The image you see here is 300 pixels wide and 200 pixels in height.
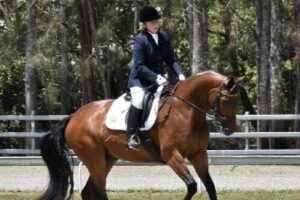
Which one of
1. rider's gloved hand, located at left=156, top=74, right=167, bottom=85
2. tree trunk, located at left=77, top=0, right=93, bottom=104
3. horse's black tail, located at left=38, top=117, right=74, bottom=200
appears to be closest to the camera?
rider's gloved hand, located at left=156, top=74, right=167, bottom=85

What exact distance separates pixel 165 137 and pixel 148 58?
1095mm

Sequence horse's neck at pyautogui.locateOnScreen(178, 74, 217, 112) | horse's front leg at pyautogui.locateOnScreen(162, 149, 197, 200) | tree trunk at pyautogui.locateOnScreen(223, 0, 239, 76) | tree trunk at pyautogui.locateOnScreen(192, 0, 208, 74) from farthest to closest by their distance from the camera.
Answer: tree trunk at pyautogui.locateOnScreen(223, 0, 239, 76) → tree trunk at pyautogui.locateOnScreen(192, 0, 208, 74) → horse's neck at pyautogui.locateOnScreen(178, 74, 217, 112) → horse's front leg at pyautogui.locateOnScreen(162, 149, 197, 200)

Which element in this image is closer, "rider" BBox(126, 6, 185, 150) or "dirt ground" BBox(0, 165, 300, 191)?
"rider" BBox(126, 6, 185, 150)

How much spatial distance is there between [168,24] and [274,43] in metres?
3.45

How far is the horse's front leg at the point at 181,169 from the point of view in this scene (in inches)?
324

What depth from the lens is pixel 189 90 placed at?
8.84m

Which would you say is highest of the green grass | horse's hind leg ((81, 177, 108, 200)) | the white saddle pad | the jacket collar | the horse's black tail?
the jacket collar

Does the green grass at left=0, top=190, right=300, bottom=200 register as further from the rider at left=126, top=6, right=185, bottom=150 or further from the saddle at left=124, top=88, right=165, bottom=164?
the rider at left=126, top=6, right=185, bottom=150

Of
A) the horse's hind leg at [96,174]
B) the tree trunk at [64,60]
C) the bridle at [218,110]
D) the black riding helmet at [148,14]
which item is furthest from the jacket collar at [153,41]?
the tree trunk at [64,60]

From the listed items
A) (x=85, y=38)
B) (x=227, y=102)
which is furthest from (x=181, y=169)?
(x=85, y=38)

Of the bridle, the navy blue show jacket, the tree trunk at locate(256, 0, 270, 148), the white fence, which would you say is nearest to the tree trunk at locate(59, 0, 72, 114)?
the white fence

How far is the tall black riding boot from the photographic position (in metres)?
9.06

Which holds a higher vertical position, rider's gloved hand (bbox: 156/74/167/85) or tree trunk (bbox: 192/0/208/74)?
rider's gloved hand (bbox: 156/74/167/85)

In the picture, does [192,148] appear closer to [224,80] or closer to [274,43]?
[224,80]
